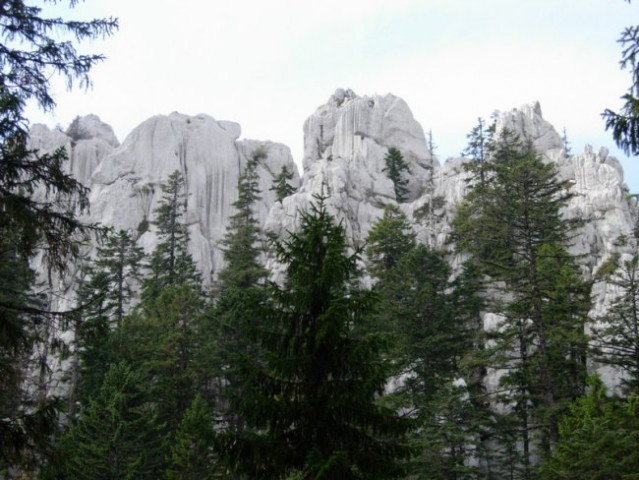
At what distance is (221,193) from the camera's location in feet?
211

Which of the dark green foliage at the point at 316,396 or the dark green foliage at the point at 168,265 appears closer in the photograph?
the dark green foliage at the point at 316,396

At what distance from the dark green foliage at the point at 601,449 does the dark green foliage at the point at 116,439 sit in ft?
46.2

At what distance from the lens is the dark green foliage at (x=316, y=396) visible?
9906mm

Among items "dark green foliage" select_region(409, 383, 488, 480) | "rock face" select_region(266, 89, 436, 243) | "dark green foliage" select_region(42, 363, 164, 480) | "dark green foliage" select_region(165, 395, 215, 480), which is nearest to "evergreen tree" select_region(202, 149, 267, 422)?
"dark green foliage" select_region(165, 395, 215, 480)

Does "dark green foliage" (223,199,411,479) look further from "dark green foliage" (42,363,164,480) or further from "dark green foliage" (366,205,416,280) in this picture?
"dark green foliage" (366,205,416,280)

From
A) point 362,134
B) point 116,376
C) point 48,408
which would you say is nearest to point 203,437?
point 48,408

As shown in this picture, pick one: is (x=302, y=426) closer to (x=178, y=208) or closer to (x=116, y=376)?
(x=116, y=376)

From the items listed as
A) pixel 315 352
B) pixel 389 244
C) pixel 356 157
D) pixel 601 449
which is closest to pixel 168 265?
pixel 389 244

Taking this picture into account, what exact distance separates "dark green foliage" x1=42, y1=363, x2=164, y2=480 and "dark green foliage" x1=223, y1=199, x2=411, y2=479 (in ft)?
41.0

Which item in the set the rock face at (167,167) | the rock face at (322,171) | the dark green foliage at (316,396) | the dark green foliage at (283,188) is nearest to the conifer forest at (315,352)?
the dark green foliage at (316,396)

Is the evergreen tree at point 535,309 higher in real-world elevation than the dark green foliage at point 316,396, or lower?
higher

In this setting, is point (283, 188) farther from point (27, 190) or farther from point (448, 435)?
point (27, 190)

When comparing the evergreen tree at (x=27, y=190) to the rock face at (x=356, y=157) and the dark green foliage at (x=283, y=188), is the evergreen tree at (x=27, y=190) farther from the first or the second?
the dark green foliage at (x=283, y=188)

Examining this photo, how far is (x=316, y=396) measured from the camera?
10.3m
